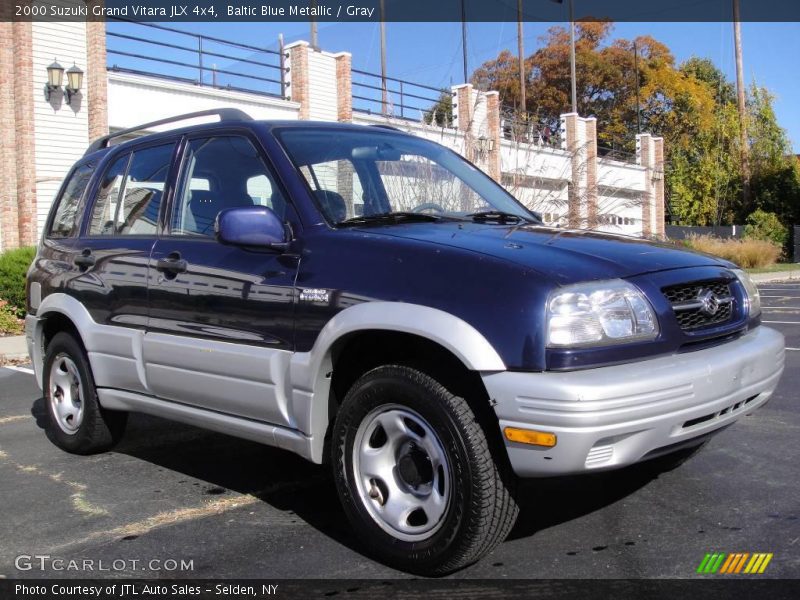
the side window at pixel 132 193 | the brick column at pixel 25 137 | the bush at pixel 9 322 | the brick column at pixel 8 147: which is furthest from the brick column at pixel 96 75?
the side window at pixel 132 193

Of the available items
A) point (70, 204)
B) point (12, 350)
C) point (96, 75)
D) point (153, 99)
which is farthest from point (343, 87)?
point (70, 204)

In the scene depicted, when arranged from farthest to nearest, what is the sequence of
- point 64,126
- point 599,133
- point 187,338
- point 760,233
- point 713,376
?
point 599,133 < point 760,233 < point 64,126 < point 187,338 < point 713,376

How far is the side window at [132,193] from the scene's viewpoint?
4.71 metres

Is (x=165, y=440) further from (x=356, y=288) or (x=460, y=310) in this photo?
(x=460, y=310)

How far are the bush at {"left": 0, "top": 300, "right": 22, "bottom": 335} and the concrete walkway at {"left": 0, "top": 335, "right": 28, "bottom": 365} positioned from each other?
98 centimetres

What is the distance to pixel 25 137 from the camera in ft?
53.8

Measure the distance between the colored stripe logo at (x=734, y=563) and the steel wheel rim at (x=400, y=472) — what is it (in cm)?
109

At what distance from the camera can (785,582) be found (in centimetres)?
313

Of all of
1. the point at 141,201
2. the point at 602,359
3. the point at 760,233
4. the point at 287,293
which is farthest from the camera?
the point at 760,233

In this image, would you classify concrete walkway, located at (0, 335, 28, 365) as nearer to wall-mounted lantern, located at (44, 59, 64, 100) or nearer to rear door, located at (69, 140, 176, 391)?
rear door, located at (69, 140, 176, 391)

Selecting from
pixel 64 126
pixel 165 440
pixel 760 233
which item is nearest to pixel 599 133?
pixel 760 233

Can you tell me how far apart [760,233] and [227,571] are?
36620 millimetres

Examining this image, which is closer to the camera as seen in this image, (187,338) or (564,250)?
(564,250)

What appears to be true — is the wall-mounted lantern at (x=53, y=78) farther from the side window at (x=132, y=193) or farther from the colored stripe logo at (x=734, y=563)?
the colored stripe logo at (x=734, y=563)
